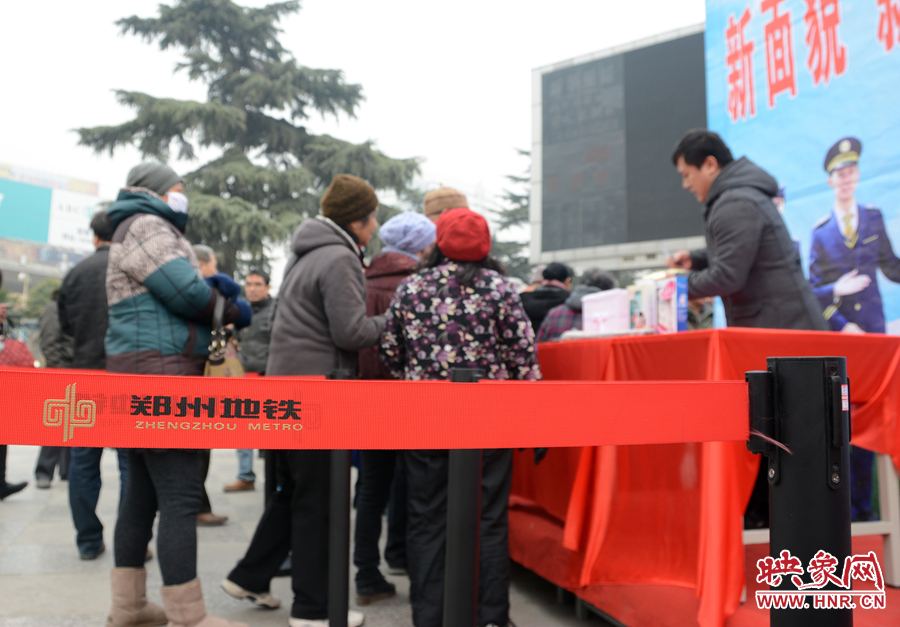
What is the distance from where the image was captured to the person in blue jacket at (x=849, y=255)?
11.1 feet

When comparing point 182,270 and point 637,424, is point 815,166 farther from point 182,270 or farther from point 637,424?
point 182,270

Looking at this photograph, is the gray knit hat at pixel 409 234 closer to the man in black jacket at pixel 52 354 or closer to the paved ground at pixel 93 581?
the paved ground at pixel 93 581

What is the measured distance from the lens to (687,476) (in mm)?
2266

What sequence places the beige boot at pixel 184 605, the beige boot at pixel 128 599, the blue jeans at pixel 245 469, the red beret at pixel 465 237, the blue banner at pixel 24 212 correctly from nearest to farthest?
the beige boot at pixel 184 605 → the beige boot at pixel 128 599 → the red beret at pixel 465 237 → the blue jeans at pixel 245 469 → the blue banner at pixel 24 212

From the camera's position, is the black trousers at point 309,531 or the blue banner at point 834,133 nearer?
the black trousers at point 309,531

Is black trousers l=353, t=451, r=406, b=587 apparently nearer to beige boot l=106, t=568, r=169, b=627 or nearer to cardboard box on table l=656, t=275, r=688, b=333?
beige boot l=106, t=568, r=169, b=627

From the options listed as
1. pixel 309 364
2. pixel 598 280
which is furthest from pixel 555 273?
pixel 309 364

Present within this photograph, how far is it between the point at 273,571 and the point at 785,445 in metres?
2.13

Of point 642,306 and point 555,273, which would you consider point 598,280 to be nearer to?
point 555,273

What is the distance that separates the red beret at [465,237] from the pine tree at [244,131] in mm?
14967

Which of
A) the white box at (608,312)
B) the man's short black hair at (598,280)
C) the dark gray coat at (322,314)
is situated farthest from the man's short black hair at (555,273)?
the dark gray coat at (322,314)

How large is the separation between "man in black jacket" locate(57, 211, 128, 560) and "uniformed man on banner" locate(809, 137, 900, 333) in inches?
150

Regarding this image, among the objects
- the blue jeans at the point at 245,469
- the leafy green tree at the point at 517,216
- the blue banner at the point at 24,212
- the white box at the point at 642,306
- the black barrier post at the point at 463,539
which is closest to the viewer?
the black barrier post at the point at 463,539

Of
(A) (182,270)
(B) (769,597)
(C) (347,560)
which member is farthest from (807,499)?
(A) (182,270)
